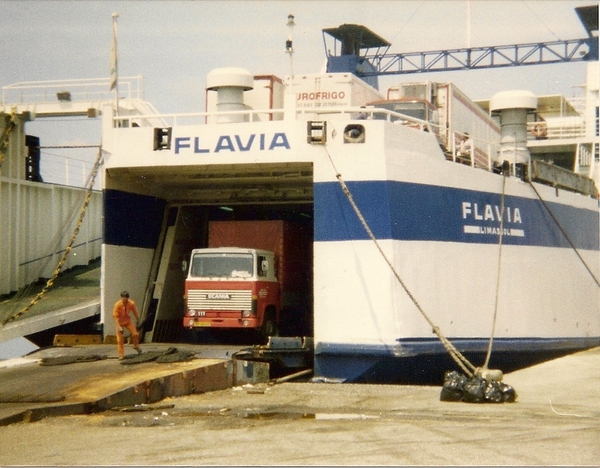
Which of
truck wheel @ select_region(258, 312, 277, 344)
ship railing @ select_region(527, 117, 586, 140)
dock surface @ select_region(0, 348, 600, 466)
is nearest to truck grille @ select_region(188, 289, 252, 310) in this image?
truck wheel @ select_region(258, 312, 277, 344)

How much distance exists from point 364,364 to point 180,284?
7.11 m

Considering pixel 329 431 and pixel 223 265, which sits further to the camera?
pixel 223 265

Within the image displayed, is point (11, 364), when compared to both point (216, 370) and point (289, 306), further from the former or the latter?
point (289, 306)

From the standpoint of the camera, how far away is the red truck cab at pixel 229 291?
17.6 m

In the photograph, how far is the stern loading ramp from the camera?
18734 millimetres

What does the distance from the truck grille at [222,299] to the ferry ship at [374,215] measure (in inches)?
76.7

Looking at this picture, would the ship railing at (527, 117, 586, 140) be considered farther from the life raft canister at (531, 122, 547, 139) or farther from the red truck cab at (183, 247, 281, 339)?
the red truck cab at (183, 247, 281, 339)

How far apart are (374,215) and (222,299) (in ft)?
13.3

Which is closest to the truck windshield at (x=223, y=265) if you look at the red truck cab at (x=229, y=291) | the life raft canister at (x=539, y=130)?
the red truck cab at (x=229, y=291)

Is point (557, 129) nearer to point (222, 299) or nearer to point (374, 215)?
point (374, 215)

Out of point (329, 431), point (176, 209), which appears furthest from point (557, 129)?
point (329, 431)

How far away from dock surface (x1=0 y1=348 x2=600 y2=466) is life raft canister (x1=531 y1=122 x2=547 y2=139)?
16.3 m

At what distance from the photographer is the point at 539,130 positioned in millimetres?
29266

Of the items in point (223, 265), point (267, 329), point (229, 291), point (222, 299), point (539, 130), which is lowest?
point (267, 329)
